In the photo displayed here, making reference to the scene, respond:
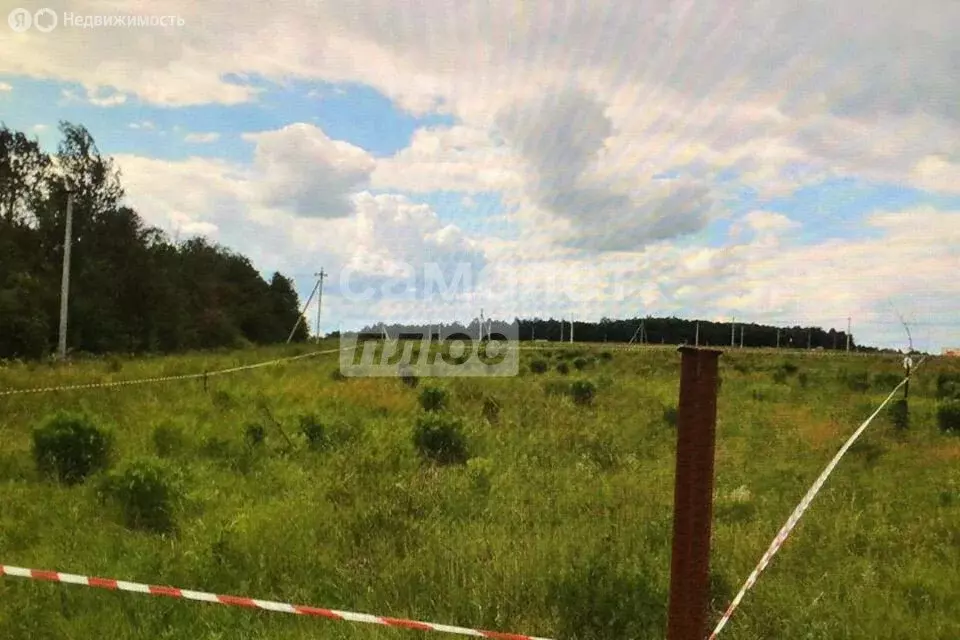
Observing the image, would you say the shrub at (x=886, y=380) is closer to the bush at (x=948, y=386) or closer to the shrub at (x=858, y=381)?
the shrub at (x=858, y=381)

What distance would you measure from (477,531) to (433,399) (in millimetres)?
9110

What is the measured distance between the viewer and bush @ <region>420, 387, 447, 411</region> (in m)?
14.7

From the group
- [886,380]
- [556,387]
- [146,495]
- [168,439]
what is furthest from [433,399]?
[886,380]

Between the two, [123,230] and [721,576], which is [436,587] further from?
[123,230]

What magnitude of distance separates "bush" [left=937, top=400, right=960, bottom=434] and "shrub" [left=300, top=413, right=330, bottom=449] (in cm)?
1103

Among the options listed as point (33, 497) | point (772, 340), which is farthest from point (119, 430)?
point (772, 340)

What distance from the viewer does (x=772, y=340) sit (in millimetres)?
85562

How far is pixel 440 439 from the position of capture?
9648 millimetres

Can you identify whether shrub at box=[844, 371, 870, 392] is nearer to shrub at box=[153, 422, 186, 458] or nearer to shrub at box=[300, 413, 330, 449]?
shrub at box=[300, 413, 330, 449]

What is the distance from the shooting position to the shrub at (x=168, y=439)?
9.18 m

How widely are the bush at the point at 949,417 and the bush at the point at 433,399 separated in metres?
9.35

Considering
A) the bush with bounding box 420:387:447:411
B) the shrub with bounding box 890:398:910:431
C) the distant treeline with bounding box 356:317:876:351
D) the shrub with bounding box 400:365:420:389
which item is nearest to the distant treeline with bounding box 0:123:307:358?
the shrub with bounding box 400:365:420:389

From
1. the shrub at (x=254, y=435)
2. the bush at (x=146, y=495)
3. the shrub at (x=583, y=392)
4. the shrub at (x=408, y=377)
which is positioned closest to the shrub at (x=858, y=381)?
the shrub at (x=583, y=392)

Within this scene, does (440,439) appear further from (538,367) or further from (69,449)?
(538,367)
